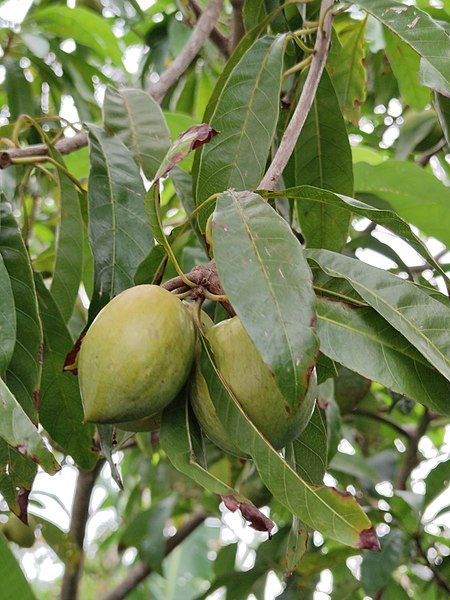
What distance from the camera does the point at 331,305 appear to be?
842 millimetres

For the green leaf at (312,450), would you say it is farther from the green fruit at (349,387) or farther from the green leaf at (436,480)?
the green leaf at (436,480)

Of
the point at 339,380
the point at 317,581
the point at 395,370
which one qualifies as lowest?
the point at 317,581

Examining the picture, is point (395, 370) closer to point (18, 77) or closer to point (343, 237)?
point (343, 237)

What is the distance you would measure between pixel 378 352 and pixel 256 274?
6.9 inches

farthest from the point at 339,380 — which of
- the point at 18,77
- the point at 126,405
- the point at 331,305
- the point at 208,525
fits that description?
the point at 208,525

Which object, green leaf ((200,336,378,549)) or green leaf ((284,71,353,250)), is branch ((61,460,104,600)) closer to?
green leaf ((284,71,353,250))

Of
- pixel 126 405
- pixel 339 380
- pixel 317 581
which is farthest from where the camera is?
pixel 317 581

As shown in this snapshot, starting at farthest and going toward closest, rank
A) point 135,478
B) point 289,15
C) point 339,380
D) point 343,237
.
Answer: point 135,478 → point 339,380 → point 289,15 → point 343,237

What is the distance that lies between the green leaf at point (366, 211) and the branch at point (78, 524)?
3.69 ft

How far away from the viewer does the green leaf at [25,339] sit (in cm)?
95

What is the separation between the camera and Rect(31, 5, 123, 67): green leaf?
206 centimetres

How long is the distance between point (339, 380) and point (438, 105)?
2.16ft

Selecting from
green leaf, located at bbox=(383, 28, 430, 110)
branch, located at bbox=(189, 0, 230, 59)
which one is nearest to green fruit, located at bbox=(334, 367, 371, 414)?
green leaf, located at bbox=(383, 28, 430, 110)

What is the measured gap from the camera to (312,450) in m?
0.92
